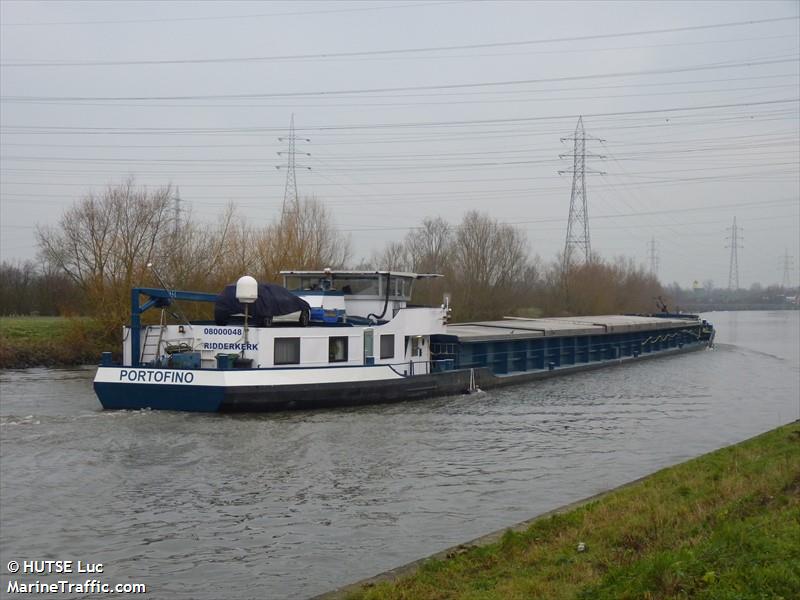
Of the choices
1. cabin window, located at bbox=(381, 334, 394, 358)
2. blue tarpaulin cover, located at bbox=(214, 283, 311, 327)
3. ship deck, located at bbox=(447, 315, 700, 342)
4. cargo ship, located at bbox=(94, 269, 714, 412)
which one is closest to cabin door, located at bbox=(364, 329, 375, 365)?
cargo ship, located at bbox=(94, 269, 714, 412)

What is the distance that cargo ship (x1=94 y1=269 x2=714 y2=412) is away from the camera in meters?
18.4

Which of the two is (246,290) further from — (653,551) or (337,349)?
(653,551)

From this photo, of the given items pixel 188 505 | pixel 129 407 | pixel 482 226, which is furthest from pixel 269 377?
pixel 482 226

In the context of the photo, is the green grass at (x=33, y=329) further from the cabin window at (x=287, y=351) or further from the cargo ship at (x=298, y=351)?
the cabin window at (x=287, y=351)

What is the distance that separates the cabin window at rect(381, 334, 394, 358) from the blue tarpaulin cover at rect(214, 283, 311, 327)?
254 cm

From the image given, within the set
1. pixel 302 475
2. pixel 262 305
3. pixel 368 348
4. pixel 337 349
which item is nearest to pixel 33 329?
pixel 262 305

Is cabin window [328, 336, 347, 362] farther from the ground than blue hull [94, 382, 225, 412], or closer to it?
farther from the ground

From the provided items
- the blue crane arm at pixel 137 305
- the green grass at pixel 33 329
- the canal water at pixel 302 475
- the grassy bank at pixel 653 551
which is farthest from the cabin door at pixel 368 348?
the green grass at pixel 33 329

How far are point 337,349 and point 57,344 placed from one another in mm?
18313

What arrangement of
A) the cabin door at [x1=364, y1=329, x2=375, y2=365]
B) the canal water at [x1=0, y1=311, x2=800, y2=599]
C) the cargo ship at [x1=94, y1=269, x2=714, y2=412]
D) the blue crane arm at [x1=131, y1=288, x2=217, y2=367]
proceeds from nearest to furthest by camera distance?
the canal water at [x1=0, y1=311, x2=800, y2=599] < the cargo ship at [x1=94, y1=269, x2=714, y2=412] < the blue crane arm at [x1=131, y1=288, x2=217, y2=367] < the cabin door at [x1=364, y1=329, x2=375, y2=365]

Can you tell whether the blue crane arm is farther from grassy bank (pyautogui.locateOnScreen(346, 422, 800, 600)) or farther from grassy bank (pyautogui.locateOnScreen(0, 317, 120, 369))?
grassy bank (pyautogui.locateOnScreen(0, 317, 120, 369))

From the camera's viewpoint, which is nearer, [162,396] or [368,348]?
[162,396]

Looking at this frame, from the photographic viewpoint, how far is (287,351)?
65.4 feet

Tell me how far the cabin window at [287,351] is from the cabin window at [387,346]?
9.77 ft
